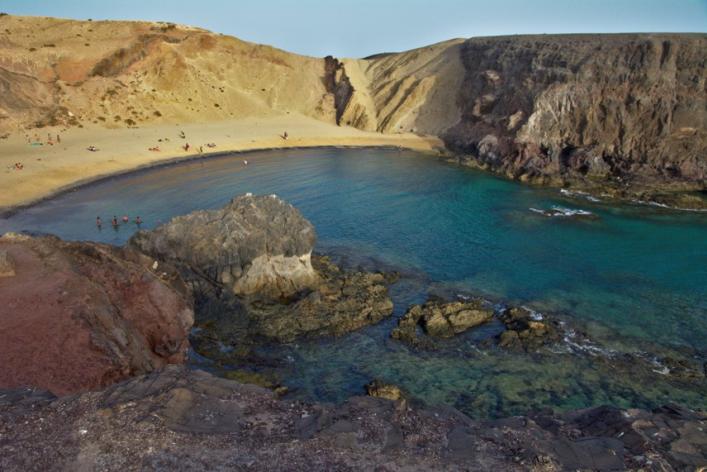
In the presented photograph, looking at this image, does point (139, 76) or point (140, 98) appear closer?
point (140, 98)

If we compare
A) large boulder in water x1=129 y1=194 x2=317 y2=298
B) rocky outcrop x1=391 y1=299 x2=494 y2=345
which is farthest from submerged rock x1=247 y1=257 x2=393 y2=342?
rocky outcrop x1=391 y1=299 x2=494 y2=345

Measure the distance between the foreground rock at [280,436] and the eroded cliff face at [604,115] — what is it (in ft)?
144

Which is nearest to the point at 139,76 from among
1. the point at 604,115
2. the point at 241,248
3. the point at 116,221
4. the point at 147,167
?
the point at 147,167

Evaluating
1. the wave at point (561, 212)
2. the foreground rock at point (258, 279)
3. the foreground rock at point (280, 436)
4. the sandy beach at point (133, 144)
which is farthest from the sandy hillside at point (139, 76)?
the foreground rock at point (280, 436)

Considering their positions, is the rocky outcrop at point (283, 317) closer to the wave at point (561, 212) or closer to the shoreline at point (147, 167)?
the wave at point (561, 212)

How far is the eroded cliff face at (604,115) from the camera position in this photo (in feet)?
172

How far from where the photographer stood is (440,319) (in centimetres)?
2662

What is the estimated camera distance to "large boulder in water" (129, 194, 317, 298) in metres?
28.3

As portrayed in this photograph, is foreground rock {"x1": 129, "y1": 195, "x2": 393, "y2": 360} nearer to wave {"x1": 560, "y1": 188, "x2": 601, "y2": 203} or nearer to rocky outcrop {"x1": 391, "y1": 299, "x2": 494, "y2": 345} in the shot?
Answer: rocky outcrop {"x1": 391, "y1": 299, "x2": 494, "y2": 345}

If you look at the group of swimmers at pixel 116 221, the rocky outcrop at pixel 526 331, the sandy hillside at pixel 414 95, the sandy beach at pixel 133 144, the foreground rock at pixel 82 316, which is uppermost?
the sandy hillside at pixel 414 95

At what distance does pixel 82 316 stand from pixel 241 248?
1168 centimetres

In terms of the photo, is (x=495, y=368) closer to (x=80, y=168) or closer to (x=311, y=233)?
(x=311, y=233)

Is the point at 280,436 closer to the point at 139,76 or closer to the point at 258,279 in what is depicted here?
the point at 258,279

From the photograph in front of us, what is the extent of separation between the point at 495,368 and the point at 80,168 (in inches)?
1949
